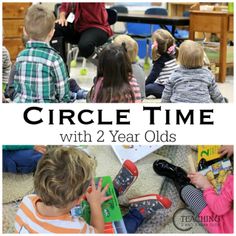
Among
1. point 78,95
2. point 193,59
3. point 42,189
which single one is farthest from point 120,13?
point 42,189

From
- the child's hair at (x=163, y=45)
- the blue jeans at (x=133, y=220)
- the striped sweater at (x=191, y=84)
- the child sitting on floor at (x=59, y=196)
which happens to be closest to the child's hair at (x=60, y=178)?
the child sitting on floor at (x=59, y=196)

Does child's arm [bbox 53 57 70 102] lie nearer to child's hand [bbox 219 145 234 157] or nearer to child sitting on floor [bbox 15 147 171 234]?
child sitting on floor [bbox 15 147 171 234]

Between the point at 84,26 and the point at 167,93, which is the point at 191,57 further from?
the point at 84,26

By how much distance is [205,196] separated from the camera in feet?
3.22

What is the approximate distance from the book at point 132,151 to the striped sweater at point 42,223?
0.16 meters

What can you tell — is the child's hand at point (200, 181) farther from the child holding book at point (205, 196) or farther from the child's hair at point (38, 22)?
the child's hair at point (38, 22)

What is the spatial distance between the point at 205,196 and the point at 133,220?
0.58ft

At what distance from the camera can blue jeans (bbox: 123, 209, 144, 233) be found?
889mm

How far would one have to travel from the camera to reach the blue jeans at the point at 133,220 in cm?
89

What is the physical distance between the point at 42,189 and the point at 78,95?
1.18ft

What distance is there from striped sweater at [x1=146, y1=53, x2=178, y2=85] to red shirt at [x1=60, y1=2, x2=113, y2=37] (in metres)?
0.24

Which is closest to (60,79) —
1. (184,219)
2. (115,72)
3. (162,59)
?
(115,72)

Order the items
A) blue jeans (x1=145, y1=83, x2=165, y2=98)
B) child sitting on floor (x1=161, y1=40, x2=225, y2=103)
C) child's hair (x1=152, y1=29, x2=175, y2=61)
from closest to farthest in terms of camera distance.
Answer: child sitting on floor (x1=161, y1=40, x2=225, y2=103)
blue jeans (x1=145, y1=83, x2=165, y2=98)
child's hair (x1=152, y1=29, x2=175, y2=61)

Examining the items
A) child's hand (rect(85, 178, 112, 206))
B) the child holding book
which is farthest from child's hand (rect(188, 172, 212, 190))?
child's hand (rect(85, 178, 112, 206))
